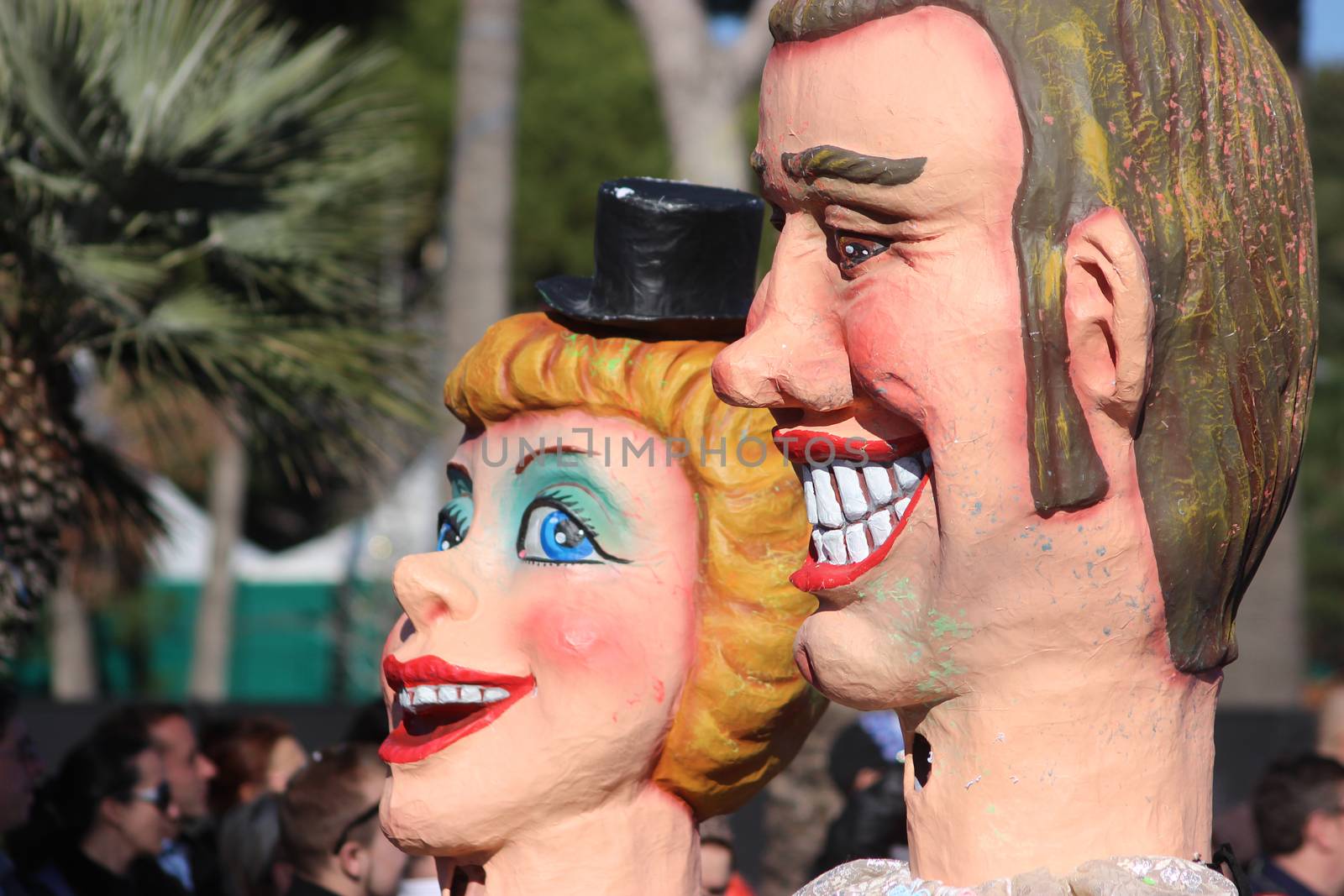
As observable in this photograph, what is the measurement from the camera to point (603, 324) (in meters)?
3.07

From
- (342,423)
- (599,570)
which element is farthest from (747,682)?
(342,423)

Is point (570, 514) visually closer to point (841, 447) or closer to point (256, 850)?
point (841, 447)

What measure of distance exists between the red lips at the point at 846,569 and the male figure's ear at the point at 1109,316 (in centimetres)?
28

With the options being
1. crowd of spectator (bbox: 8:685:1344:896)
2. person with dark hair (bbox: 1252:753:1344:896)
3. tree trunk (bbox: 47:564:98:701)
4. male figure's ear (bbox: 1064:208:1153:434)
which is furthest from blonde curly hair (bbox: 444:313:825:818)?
tree trunk (bbox: 47:564:98:701)

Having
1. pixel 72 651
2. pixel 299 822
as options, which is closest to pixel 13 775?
pixel 299 822

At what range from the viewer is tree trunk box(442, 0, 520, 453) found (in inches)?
347

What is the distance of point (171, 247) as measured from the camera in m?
4.91

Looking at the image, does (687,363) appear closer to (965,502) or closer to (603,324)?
(603,324)

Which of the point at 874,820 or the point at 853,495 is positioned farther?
the point at 874,820

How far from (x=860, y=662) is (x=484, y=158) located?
7186mm

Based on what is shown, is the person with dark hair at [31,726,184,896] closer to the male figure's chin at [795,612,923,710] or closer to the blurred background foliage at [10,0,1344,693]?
the male figure's chin at [795,612,923,710]

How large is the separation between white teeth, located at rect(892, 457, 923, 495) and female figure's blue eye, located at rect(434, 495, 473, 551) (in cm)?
110

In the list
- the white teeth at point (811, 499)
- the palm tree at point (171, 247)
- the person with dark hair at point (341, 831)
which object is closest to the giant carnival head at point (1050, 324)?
the white teeth at point (811, 499)

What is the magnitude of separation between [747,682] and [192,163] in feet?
9.37
